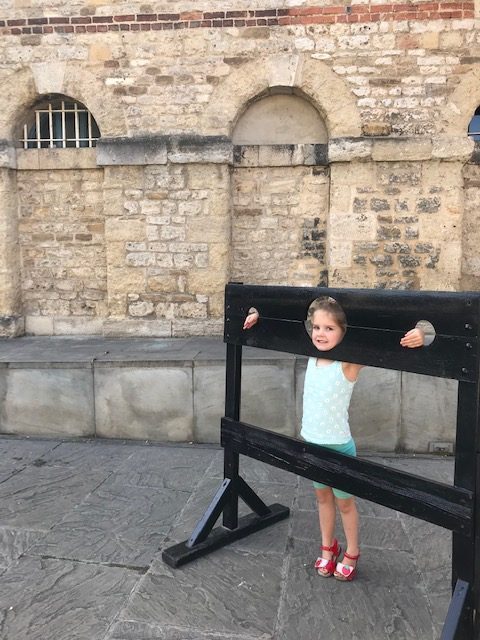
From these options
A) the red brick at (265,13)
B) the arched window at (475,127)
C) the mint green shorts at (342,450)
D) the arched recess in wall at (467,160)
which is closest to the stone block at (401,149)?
the arched recess in wall at (467,160)

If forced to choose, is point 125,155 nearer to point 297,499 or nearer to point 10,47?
point 10,47

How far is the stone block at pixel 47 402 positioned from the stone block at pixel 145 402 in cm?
13

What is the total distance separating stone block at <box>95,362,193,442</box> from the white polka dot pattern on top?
228cm

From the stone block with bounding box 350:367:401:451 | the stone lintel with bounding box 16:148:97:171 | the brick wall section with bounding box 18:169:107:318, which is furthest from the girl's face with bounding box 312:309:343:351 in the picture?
the stone lintel with bounding box 16:148:97:171

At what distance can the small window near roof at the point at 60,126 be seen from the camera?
7.01m

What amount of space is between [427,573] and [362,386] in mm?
1921

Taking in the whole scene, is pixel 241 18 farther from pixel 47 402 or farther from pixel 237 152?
pixel 47 402

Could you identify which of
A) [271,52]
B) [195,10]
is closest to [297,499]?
[271,52]

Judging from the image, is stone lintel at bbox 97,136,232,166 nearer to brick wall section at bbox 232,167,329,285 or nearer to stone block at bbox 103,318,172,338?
brick wall section at bbox 232,167,329,285

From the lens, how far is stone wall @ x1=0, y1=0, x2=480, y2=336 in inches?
251

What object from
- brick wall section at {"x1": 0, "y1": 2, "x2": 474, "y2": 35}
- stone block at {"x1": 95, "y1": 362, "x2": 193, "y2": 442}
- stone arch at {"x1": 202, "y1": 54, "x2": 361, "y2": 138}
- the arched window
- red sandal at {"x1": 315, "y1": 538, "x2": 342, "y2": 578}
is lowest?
red sandal at {"x1": 315, "y1": 538, "x2": 342, "y2": 578}

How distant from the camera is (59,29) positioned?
6574mm

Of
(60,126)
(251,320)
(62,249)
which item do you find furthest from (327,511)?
(60,126)

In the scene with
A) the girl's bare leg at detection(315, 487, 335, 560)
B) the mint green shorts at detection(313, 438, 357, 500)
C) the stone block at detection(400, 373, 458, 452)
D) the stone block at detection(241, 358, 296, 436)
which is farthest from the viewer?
the stone block at detection(241, 358, 296, 436)
